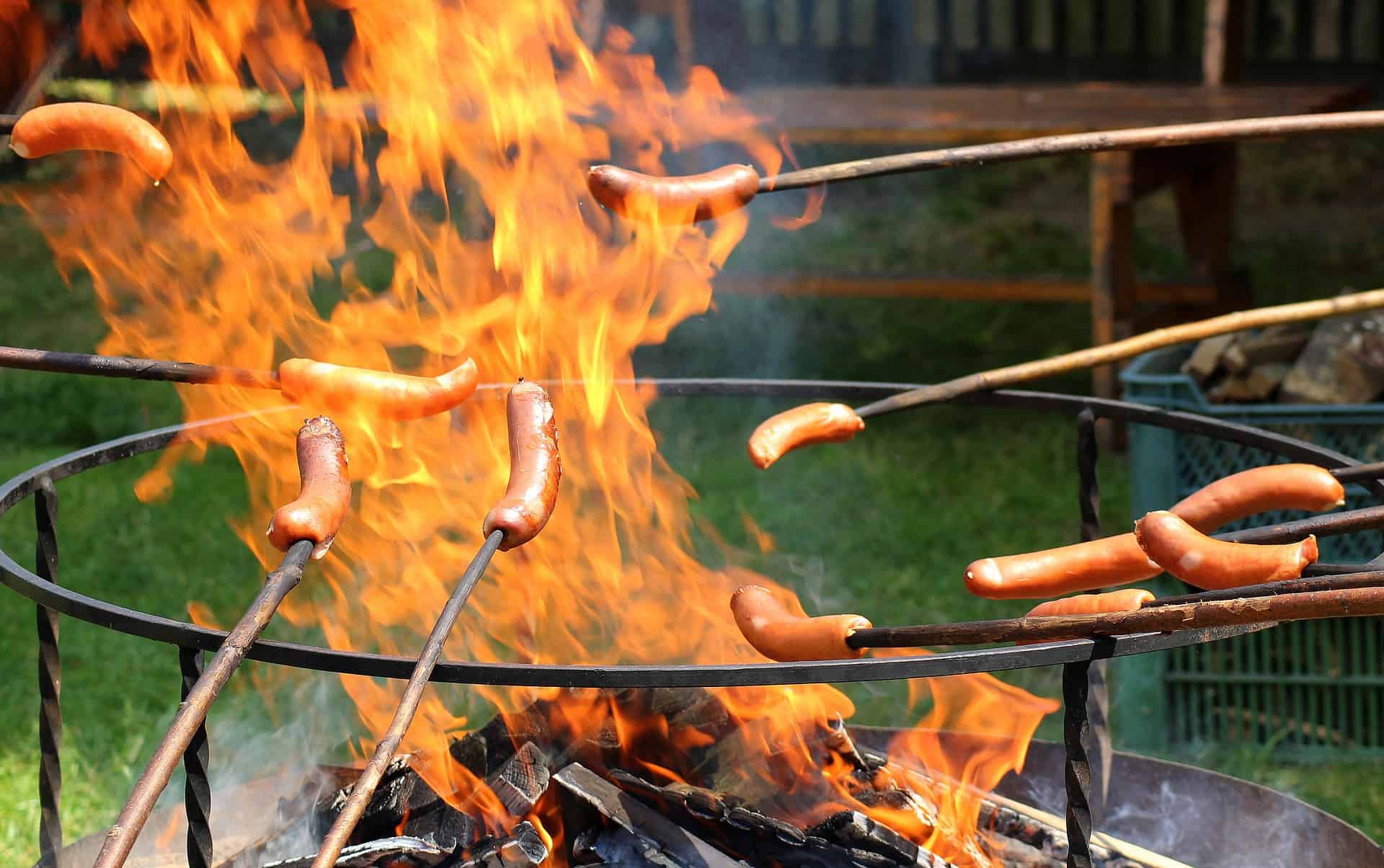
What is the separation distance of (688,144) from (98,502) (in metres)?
2.84

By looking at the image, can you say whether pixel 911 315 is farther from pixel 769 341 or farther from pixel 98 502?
pixel 98 502

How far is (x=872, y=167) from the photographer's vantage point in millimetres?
1910

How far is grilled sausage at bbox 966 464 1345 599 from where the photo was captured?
1.59 meters

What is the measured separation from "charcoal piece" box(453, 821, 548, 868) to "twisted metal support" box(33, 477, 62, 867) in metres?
0.59

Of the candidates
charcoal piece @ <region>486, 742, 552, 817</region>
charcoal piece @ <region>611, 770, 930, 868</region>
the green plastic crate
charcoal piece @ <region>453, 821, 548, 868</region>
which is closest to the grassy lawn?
the green plastic crate

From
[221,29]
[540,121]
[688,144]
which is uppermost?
[221,29]

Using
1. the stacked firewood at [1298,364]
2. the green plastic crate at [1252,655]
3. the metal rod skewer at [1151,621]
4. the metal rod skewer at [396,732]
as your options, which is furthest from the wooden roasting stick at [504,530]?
the stacked firewood at [1298,364]

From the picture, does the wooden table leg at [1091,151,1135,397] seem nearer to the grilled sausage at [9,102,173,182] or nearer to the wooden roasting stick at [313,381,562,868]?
the wooden roasting stick at [313,381,562,868]

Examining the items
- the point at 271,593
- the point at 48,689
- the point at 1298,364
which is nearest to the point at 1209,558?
the point at 271,593

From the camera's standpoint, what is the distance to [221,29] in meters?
2.54

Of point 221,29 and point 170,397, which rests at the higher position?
point 221,29

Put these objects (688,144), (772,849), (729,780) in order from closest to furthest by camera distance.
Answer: (772,849) < (729,780) < (688,144)

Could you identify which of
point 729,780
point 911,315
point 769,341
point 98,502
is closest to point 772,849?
point 729,780

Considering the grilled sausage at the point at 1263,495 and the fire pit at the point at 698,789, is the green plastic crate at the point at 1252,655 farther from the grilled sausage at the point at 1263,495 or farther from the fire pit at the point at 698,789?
the grilled sausage at the point at 1263,495
